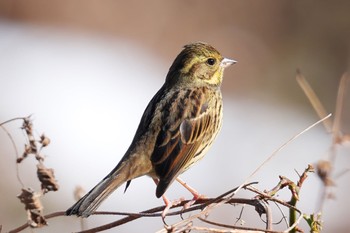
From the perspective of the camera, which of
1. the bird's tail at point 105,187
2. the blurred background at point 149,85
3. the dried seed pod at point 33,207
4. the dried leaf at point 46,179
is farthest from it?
the blurred background at point 149,85

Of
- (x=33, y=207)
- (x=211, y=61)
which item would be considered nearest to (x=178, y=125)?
(x=211, y=61)

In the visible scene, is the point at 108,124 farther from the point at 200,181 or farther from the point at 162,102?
the point at 162,102

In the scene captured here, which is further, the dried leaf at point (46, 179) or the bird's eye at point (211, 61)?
the bird's eye at point (211, 61)

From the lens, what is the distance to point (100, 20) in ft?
42.1

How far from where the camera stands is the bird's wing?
4816mm

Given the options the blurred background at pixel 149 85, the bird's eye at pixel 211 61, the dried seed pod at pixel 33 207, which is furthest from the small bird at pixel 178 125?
the blurred background at pixel 149 85

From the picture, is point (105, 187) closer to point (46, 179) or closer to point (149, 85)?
point (46, 179)

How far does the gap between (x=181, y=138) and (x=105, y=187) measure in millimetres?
797

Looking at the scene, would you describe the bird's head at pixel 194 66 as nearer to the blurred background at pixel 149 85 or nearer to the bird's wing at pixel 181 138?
the bird's wing at pixel 181 138

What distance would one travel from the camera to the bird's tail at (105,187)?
3916 millimetres

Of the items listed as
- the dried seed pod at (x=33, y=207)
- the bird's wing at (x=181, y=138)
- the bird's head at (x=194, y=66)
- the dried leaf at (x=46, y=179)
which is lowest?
the dried seed pod at (x=33, y=207)

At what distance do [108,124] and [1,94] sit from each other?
1.36 meters

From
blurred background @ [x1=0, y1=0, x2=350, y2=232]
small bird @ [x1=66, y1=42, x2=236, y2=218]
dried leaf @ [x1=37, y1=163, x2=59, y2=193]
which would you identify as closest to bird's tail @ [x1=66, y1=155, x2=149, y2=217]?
small bird @ [x1=66, y1=42, x2=236, y2=218]

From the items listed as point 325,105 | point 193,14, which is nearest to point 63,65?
point 193,14
